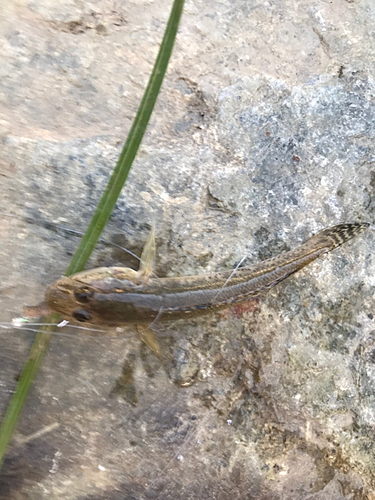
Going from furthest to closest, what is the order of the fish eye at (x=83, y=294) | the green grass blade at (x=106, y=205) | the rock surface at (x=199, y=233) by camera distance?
the rock surface at (x=199, y=233)
the fish eye at (x=83, y=294)
the green grass blade at (x=106, y=205)

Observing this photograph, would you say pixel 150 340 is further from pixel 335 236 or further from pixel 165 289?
pixel 335 236

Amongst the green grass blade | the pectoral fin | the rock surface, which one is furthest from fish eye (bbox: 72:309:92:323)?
the pectoral fin

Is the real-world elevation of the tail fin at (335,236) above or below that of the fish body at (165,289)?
above

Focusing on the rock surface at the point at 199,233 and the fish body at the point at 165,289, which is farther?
the rock surface at the point at 199,233

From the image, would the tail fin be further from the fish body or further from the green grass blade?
the green grass blade

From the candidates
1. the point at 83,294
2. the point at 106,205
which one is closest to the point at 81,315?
the point at 83,294

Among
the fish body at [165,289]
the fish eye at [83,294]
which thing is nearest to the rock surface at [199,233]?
the fish body at [165,289]

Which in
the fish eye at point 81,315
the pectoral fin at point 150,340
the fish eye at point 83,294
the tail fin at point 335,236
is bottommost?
the pectoral fin at point 150,340

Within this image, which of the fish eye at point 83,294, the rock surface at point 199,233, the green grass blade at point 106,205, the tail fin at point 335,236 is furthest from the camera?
the tail fin at point 335,236

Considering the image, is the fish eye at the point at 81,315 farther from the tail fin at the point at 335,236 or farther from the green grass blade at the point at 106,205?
the tail fin at the point at 335,236
